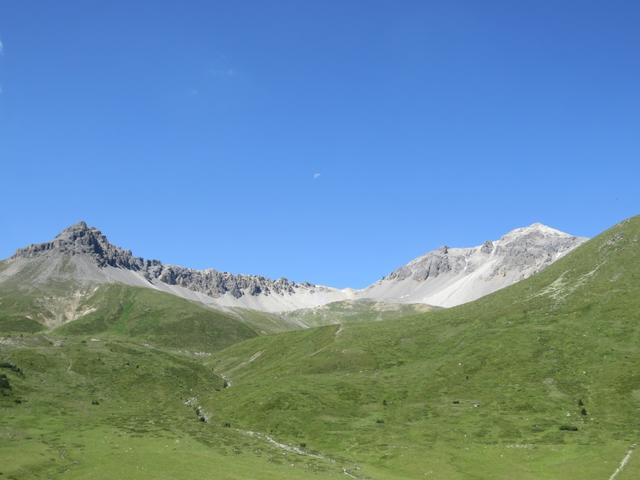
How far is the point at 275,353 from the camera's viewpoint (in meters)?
168

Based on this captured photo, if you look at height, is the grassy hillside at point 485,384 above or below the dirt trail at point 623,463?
above

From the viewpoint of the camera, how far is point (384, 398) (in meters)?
104

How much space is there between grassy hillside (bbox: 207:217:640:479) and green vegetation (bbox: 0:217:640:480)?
1.25ft

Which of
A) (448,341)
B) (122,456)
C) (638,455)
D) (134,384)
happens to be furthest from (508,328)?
(122,456)

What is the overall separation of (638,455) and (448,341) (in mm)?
69464

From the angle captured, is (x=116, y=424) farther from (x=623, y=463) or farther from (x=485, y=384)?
(x=623, y=463)

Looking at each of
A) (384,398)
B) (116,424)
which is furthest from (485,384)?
(116,424)

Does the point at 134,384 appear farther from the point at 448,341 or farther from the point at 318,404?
the point at 448,341

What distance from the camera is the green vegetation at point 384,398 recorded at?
65.9m

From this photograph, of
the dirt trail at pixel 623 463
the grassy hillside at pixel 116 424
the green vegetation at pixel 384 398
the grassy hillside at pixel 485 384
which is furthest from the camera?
the grassy hillside at pixel 485 384

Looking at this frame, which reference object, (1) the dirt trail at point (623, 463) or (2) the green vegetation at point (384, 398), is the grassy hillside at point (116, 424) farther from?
(1) the dirt trail at point (623, 463)

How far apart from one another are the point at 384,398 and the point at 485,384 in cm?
1884

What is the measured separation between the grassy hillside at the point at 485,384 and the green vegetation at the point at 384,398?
382 mm

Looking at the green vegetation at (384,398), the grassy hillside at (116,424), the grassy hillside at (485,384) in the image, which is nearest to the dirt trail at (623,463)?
the green vegetation at (384,398)
